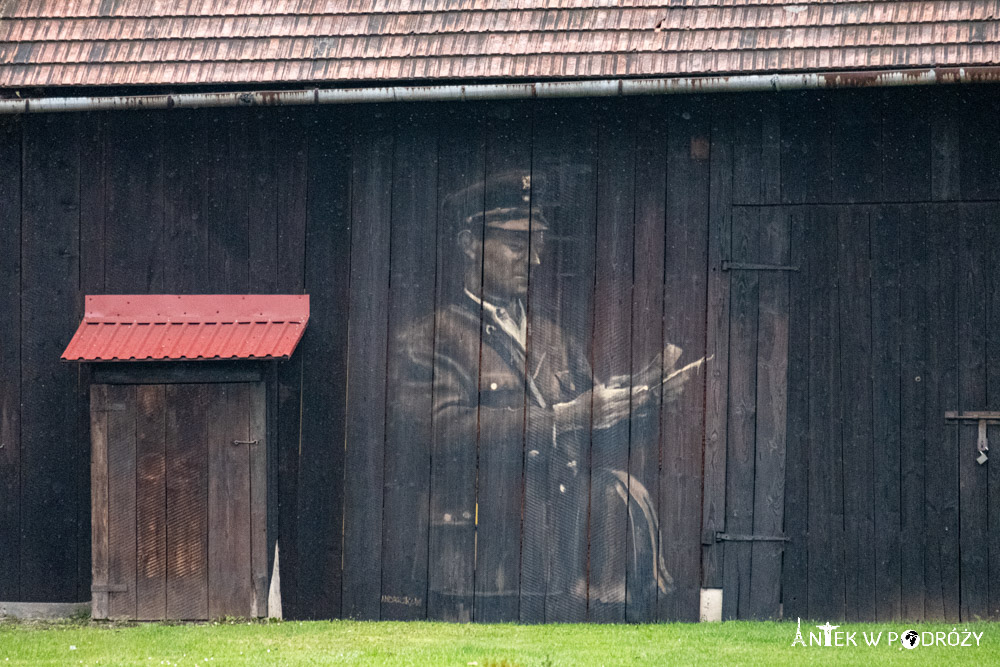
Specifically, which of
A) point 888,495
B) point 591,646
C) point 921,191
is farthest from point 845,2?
point 591,646

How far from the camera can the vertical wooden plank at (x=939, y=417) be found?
25.9 feet

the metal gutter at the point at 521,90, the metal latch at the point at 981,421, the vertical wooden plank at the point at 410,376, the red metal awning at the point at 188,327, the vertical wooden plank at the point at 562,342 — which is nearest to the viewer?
the metal gutter at the point at 521,90

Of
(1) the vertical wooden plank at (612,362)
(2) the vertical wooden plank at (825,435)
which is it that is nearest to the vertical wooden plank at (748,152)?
(2) the vertical wooden plank at (825,435)

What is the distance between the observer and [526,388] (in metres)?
8.24

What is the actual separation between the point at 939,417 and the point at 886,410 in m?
0.32

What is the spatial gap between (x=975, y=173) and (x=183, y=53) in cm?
507

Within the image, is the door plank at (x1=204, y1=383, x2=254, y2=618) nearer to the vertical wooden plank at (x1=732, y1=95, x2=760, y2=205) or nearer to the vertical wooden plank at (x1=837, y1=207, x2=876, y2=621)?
the vertical wooden plank at (x1=732, y1=95, x2=760, y2=205)

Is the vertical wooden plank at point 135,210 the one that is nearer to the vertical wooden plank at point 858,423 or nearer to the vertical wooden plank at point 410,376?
the vertical wooden plank at point 410,376

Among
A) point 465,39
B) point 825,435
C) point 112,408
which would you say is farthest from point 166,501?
point 825,435

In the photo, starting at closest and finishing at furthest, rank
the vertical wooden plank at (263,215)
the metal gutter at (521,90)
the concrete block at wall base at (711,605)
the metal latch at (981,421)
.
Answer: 1. the metal gutter at (521,90)
2. the metal latch at (981,421)
3. the concrete block at wall base at (711,605)
4. the vertical wooden plank at (263,215)

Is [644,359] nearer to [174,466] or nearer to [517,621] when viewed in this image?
[517,621]

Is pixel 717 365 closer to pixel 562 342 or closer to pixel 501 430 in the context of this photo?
pixel 562 342

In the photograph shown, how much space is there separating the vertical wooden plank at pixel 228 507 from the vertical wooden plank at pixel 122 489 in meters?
0.47

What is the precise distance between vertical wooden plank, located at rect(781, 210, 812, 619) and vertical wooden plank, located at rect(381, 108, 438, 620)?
2.29m
